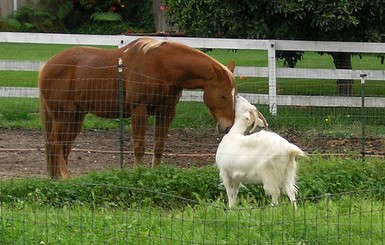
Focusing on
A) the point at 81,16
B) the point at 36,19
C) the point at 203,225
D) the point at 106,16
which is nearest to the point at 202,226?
the point at 203,225

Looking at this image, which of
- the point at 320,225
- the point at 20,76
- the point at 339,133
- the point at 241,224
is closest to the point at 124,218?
the point at 241,224

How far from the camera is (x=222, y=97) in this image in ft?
35.2

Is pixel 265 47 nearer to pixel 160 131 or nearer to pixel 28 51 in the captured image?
pixel 160 131

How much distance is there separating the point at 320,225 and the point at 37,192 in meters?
Answer: 3.16

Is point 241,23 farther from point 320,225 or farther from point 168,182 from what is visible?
point 320,225

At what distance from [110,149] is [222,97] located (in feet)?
8.55

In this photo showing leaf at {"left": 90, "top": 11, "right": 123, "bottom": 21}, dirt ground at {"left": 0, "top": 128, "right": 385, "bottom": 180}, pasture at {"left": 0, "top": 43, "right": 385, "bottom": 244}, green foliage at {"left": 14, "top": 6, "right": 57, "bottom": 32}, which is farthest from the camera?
leaf at {"left": 90, "top": 11, "right": 123, "bottom": 21}

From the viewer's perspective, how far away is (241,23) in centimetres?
1549

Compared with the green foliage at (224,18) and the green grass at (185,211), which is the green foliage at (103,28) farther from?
the green grass at (185,211)

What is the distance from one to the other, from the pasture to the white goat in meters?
0.19

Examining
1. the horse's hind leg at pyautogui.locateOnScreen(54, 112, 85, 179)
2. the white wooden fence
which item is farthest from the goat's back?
the white wooden fence

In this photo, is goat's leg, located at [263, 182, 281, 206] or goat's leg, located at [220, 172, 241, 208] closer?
goat's leg, located at [263, 182, 281, 206]

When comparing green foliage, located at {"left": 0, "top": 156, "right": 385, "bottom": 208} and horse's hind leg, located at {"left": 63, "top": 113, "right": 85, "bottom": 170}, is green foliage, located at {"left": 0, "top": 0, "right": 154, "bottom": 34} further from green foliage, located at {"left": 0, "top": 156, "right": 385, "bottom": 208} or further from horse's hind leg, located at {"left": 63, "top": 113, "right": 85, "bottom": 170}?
green foliage, located at {"left": 0, "top": 156, "right": 385, "bottom": 208}

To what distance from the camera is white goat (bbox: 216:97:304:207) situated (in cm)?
895
